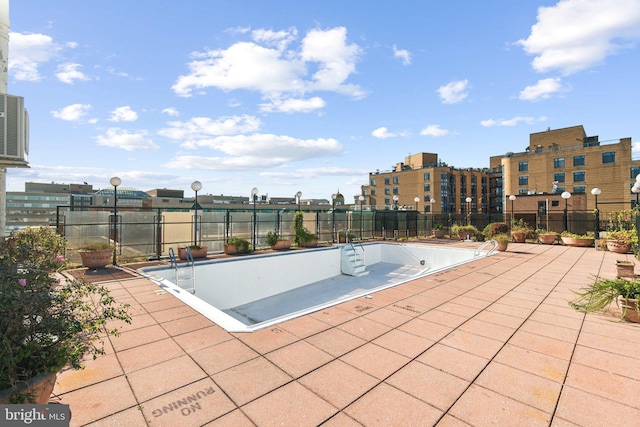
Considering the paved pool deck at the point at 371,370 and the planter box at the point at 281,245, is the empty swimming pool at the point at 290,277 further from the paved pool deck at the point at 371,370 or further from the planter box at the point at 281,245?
the planter box at the point at 281,245

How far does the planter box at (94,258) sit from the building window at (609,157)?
5957cm

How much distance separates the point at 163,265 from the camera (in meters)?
9.54

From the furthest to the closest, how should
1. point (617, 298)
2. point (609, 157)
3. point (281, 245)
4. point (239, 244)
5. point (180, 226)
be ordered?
1. point (609, 157)
2. point (281, 245)
3. point (239, 244)
4. point (180, 226)
5. point (617, 298)

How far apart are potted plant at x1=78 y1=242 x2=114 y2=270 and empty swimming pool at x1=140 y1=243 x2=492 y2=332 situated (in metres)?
1.36

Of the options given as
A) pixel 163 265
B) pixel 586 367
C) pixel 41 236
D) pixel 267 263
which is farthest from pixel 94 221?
pixel 586 367

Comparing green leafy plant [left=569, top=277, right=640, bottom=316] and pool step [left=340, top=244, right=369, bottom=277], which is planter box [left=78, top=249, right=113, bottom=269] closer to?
pool step [left=340, top=244, right=369, bottom=277]

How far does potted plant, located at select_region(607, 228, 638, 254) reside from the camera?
13.0 metres

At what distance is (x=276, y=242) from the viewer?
1383 centimetres

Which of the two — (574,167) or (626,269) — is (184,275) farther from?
(574,167)

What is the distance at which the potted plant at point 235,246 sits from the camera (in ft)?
40.4

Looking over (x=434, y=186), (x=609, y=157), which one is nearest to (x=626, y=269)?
(x=609, y=157)

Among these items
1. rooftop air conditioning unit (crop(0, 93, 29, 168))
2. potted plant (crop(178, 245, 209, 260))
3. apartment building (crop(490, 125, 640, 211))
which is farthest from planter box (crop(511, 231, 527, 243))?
apartment building (crop(490, 125, 640, 211))

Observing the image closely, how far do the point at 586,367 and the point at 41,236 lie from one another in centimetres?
963

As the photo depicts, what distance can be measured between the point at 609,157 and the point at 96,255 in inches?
2364
